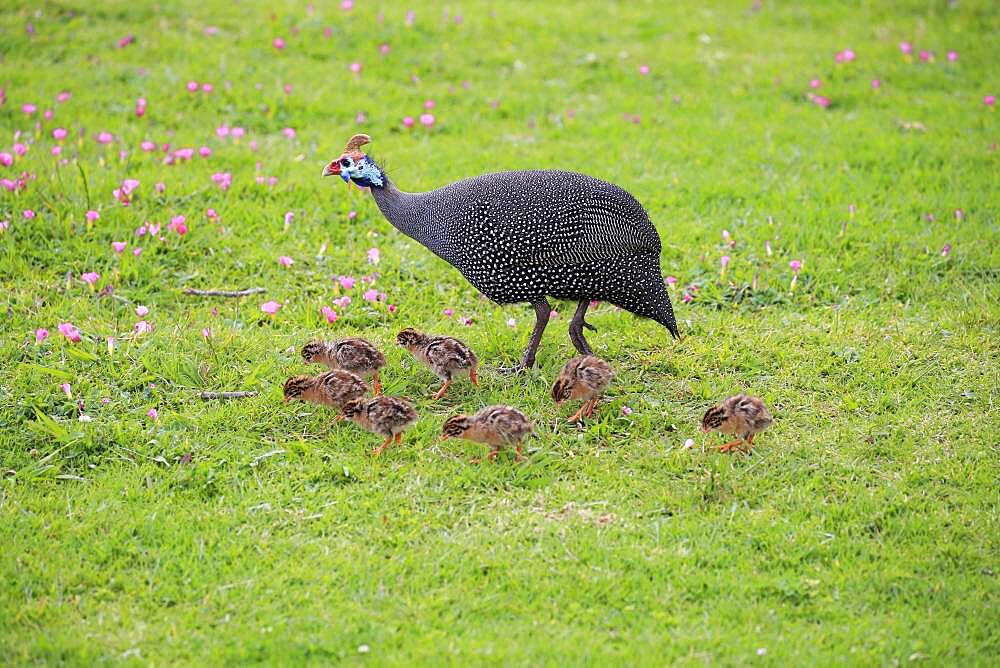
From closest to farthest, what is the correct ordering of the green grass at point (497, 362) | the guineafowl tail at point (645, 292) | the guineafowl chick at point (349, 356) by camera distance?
the green grass at point (497, 362) < the guineafowl chick at point (349, 356) < the guineafowl tail at point (645, 292)

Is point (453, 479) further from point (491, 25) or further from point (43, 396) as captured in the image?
point (491, 25)

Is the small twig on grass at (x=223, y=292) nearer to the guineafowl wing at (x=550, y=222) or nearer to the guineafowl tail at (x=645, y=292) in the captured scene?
the guineafowl wing at (x=550, y=222)

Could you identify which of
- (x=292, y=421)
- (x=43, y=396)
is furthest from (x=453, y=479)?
(x=43, y=396)

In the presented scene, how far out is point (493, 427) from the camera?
5.80 meters

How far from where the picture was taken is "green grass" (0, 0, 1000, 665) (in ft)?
16.1

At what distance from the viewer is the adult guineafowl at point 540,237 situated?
6.65 m

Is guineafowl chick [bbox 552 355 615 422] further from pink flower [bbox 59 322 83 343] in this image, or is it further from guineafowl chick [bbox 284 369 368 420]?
pink flower [bbox 59 322 83 343]

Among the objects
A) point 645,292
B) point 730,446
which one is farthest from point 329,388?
point 730,446

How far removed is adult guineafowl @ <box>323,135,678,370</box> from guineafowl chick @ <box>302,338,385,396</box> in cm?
77

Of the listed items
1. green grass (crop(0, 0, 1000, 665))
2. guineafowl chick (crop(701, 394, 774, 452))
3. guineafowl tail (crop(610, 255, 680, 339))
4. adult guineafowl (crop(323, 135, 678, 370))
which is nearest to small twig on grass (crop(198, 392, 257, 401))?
green grass (crop(0, 0, 1000, 665))

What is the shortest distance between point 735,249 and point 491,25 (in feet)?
15.9

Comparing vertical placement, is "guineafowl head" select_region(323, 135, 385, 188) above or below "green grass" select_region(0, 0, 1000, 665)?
above

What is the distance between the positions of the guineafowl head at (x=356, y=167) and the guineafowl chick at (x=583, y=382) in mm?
1728

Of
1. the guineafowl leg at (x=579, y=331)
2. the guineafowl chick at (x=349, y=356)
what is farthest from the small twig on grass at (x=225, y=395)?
the guineafowl leg at (x=579, y=331)
